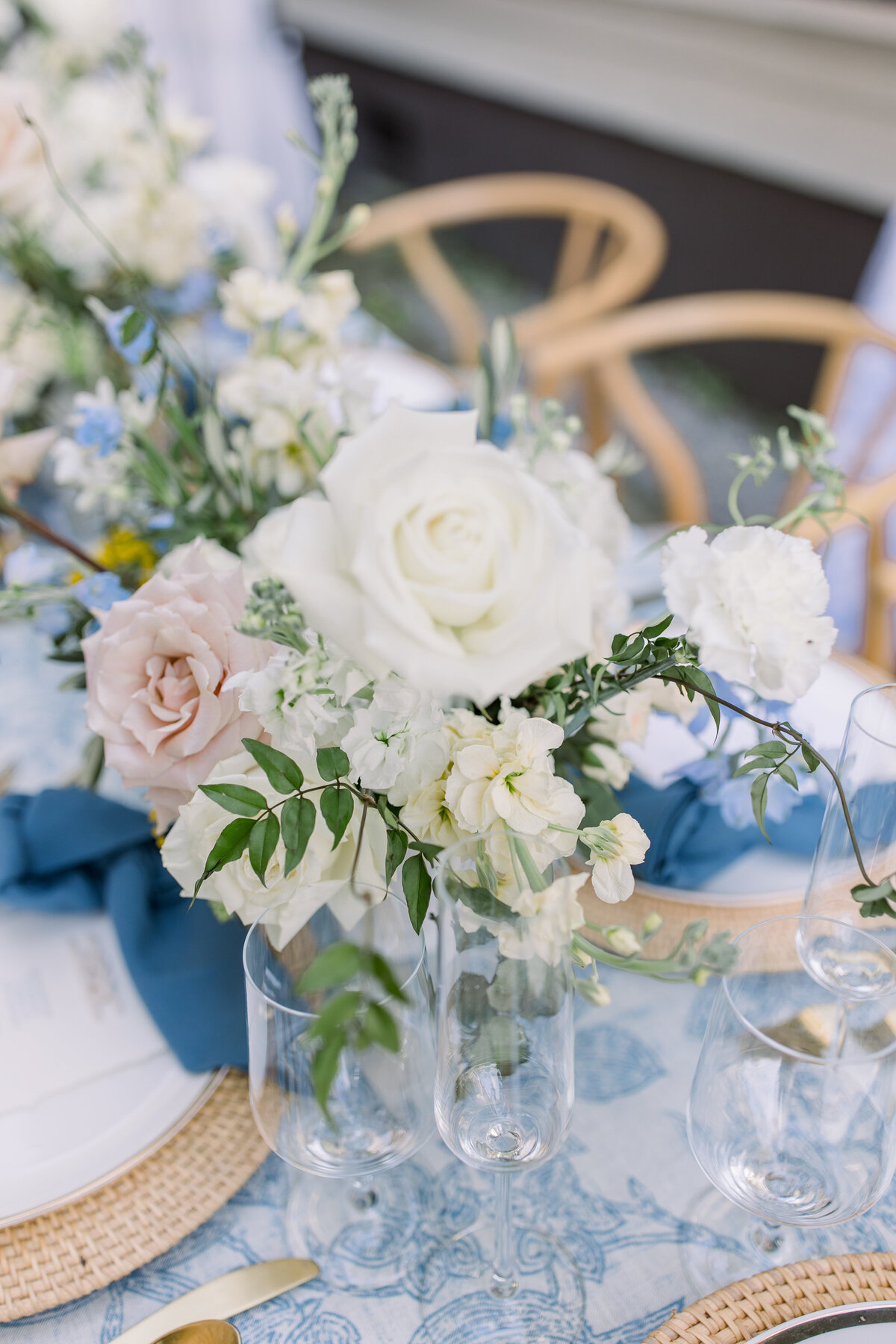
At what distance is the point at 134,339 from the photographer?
650mm

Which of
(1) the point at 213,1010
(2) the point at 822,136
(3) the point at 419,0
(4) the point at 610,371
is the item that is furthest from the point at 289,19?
(1) the point at 213,1010

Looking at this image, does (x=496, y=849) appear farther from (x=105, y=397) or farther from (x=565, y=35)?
(x=565, y=35)

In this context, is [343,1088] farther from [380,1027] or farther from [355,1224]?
[380,1027]

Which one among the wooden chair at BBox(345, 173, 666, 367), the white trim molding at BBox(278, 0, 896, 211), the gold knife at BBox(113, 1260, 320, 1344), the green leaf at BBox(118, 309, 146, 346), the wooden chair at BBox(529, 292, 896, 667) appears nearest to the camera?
the gold knife at BBox(113, 1260, 320, 1344)

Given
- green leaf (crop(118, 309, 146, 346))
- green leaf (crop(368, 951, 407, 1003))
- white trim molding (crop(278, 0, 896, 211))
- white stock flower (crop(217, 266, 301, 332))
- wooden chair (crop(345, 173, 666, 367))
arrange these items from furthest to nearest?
white trim molding (crop(278, 0, 896, 211)), wooden chair (crop(345, 173, 666, 367)), white stock flower (crop(217, 266, 301, 332)), green leaf (crop(118, 309, 146, 346)), green leaf (crop(368, 951, 407, 1003))

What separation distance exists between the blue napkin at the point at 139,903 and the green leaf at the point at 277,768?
0.78 feet

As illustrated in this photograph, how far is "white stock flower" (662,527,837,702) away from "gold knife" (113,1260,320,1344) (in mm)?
422

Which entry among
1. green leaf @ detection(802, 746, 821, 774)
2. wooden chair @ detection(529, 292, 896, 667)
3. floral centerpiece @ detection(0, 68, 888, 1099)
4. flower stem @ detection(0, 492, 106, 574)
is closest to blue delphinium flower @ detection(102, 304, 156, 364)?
floral centerpiece @ detection(0, 68, 888, 1099)

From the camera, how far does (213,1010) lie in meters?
0.63

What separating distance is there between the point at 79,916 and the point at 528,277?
3.33 metres

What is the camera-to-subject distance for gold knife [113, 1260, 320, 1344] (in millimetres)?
520

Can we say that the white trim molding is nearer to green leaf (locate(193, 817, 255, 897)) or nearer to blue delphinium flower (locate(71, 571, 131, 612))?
blue delphinium flower (locate(71, 571, 131, 612))

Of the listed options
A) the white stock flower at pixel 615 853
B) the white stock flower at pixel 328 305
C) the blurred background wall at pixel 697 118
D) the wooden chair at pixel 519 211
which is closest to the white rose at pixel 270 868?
the white stock flower at pixel 615 853

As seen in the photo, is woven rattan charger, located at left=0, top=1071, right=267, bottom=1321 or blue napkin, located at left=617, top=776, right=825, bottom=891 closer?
woven rattan charger, located at left=0, top=1071, right=267, bottom=1321
